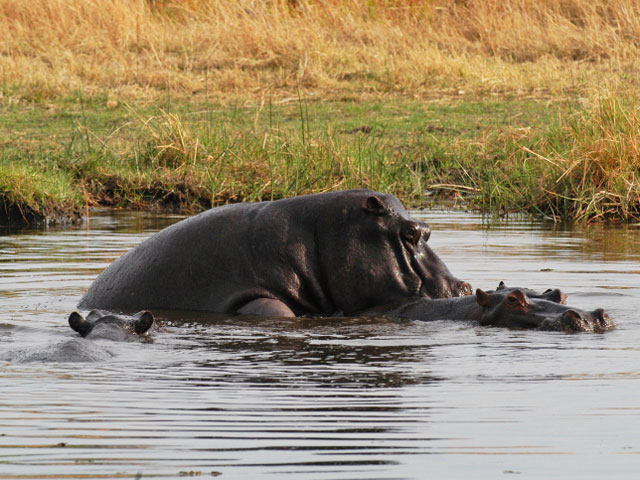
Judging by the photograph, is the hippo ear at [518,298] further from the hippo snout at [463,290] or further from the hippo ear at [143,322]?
the hippo ear at [143,322]

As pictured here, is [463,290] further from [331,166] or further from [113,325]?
[331,166]

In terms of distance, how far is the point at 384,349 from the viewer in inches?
190

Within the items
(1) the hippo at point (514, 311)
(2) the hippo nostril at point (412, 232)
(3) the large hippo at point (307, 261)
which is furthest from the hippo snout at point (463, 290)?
(2) the hippo nostril at point (412, 232)

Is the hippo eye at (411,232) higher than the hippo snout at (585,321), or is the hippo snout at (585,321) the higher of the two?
the hippo eye at (411,232)

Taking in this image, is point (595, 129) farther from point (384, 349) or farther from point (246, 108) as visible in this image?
point (246, 108)

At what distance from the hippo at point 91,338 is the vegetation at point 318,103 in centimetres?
456

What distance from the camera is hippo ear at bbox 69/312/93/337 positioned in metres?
4.89

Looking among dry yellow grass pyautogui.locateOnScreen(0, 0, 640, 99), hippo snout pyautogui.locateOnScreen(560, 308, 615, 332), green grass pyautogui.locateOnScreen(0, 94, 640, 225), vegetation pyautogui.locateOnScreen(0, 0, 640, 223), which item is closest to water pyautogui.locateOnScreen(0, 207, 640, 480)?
hippo snout pyautogui.locateOnScreen(560, 308, 615, 332)

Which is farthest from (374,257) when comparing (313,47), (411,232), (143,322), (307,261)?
(313,47)

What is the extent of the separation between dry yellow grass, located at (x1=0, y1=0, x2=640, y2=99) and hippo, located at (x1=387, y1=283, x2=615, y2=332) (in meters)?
9.69

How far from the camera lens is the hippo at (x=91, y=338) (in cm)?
442

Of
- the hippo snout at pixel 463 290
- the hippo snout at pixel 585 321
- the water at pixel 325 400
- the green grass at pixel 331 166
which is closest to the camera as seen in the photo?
the water at pixel 325 400

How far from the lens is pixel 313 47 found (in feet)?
55.3

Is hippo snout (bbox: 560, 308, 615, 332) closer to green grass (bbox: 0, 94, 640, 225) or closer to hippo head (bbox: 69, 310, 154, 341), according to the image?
hippo head (bbox: 69, 310, 154, 341)
